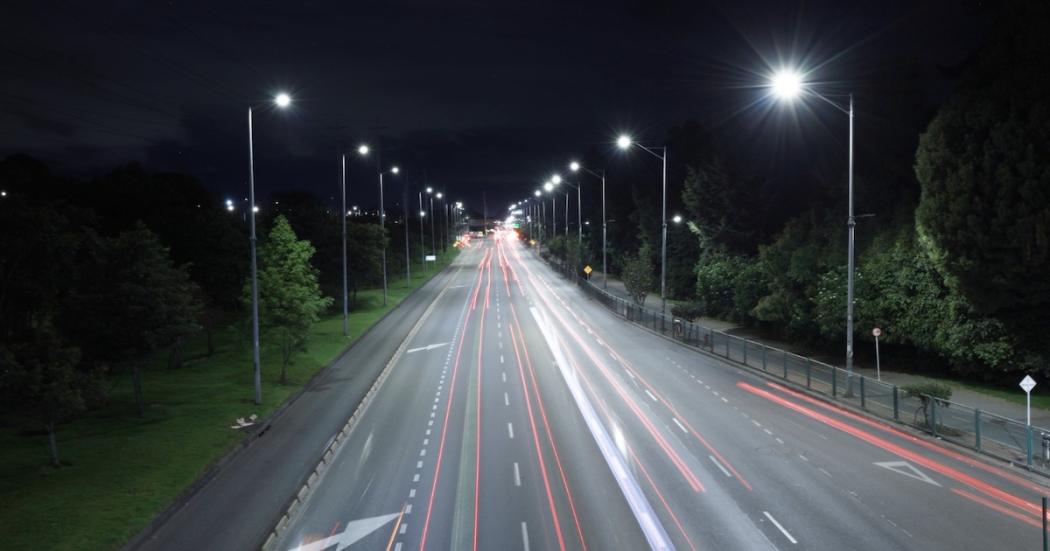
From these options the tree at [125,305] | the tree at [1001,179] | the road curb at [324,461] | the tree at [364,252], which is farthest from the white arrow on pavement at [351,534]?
the tree at [364,252]

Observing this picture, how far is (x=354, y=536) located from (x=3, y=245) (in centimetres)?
2032

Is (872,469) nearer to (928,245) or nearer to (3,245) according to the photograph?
(928,245)

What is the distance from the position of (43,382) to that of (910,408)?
82.9ft

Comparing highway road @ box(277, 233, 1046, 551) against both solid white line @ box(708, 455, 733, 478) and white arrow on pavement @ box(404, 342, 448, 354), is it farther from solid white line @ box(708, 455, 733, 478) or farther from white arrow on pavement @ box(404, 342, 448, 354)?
white arrow on pavement @ box(404, 342, 448, 354)

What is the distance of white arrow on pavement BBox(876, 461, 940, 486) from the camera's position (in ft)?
59.7

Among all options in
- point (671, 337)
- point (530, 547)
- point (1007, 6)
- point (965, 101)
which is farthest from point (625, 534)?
point (671, 337)

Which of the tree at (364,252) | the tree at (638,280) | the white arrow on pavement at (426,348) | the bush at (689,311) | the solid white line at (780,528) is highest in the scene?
the tree at (364,252)

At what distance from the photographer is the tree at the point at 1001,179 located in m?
25.8

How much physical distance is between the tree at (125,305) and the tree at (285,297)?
496 centimetres

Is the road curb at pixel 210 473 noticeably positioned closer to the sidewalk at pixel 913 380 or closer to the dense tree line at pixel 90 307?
the dense tree line at pixel 90 307

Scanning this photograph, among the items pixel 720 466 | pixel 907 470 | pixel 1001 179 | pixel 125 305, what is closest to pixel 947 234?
pixel 1001 179

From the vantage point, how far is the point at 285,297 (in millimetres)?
31625

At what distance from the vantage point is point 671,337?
4506cm

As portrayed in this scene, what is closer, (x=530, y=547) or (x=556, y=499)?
(x=530, y=547)
